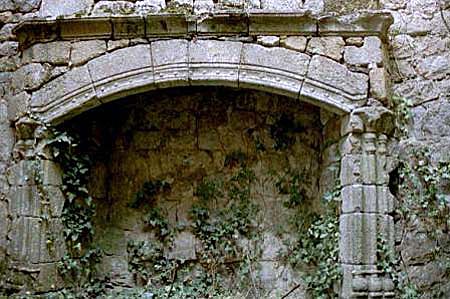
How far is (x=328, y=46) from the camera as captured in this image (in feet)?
12.9

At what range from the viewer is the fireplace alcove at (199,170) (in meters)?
4.58

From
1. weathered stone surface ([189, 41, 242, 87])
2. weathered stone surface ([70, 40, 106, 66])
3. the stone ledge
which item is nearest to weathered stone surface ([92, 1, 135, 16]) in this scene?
the stone ledge

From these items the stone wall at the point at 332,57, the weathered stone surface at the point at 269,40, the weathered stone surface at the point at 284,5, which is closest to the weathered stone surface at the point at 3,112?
the stone wall at the point at 332,57

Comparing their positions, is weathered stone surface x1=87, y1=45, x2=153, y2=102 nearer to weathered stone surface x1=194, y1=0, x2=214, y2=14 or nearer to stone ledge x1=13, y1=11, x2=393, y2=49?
stone ledge x1=13, y1=11, x2=393, y2=49

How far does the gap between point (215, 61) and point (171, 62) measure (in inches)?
12.4

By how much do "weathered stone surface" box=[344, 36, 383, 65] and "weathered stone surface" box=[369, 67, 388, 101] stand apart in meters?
0.07

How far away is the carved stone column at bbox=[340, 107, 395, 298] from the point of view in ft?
12.2

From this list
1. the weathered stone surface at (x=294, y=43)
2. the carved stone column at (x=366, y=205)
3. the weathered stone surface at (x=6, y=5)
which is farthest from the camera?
the weathered stone surface at (x=6, y=5)

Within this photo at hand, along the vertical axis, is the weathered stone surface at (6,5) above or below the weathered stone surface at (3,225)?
above

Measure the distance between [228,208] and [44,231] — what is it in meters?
1.50

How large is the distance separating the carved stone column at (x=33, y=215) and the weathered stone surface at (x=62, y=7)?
0.84 m

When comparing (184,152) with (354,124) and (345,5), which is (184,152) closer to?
(354,124)

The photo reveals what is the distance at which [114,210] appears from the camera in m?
4.72

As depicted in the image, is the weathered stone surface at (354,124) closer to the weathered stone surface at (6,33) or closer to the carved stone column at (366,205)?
the carved stone column at (366,205)
